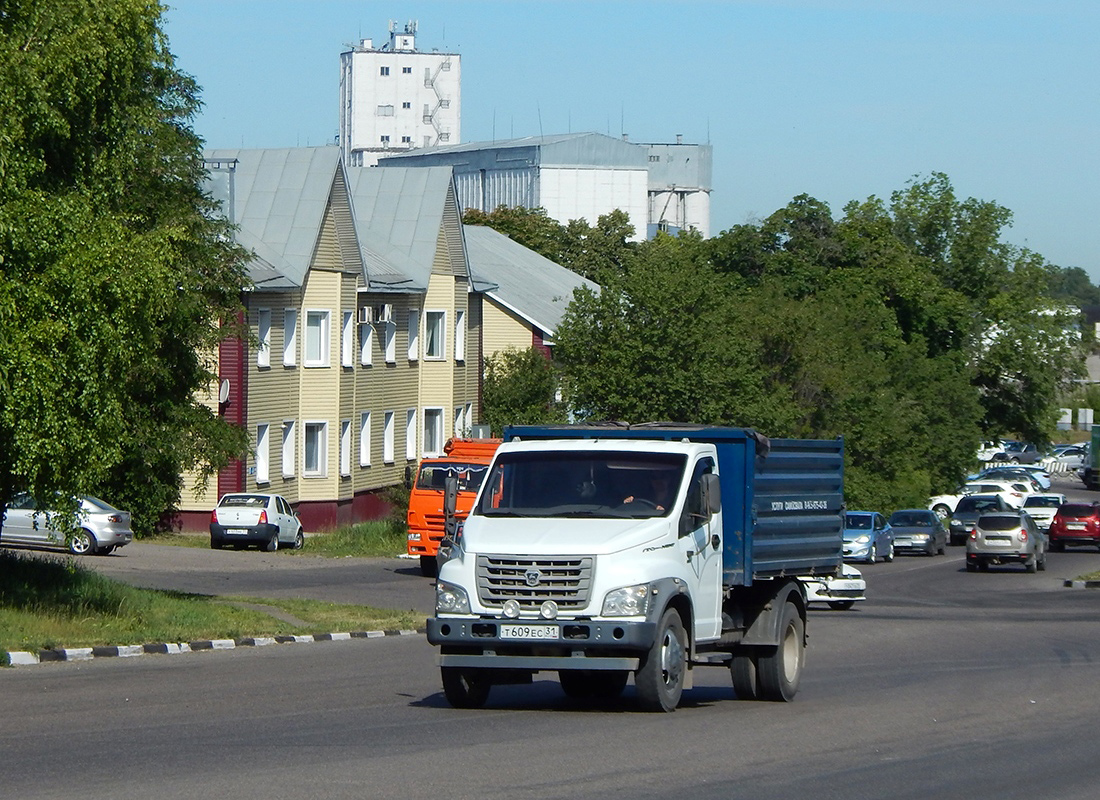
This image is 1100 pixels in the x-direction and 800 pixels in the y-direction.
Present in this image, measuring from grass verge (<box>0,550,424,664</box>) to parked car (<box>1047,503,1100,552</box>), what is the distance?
36.4 metres

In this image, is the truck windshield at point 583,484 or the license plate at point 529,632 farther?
the truck windshield at point 583,484

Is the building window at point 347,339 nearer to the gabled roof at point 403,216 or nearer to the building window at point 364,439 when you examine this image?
the building window at point 364,439

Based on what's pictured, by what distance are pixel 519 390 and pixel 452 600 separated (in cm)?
4483

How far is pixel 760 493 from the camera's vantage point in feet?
49.4

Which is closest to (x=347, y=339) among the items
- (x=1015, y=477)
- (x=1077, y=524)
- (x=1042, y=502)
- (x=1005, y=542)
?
(x=1005, y=542)

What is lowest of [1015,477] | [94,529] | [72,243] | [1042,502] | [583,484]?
[1042,502]

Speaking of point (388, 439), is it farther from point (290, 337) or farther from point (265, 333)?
point (265, 333)

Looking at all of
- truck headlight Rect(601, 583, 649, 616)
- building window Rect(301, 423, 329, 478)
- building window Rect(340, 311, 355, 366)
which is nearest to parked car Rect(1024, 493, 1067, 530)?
building window Rect(340, 311, 355, 366)

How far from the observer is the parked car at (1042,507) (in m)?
64.2

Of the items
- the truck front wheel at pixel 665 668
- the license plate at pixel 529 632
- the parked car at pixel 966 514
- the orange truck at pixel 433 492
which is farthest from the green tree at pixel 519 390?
the license plate at pixel 529 632

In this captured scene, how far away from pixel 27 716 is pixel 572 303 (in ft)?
134

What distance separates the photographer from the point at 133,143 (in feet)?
72.0

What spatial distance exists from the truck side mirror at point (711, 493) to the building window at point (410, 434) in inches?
1754

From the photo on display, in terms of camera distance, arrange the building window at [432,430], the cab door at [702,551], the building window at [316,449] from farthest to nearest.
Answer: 1. the building window at [432,430]
2. the building window at [316,449]
3. the cab door at [702,551]
